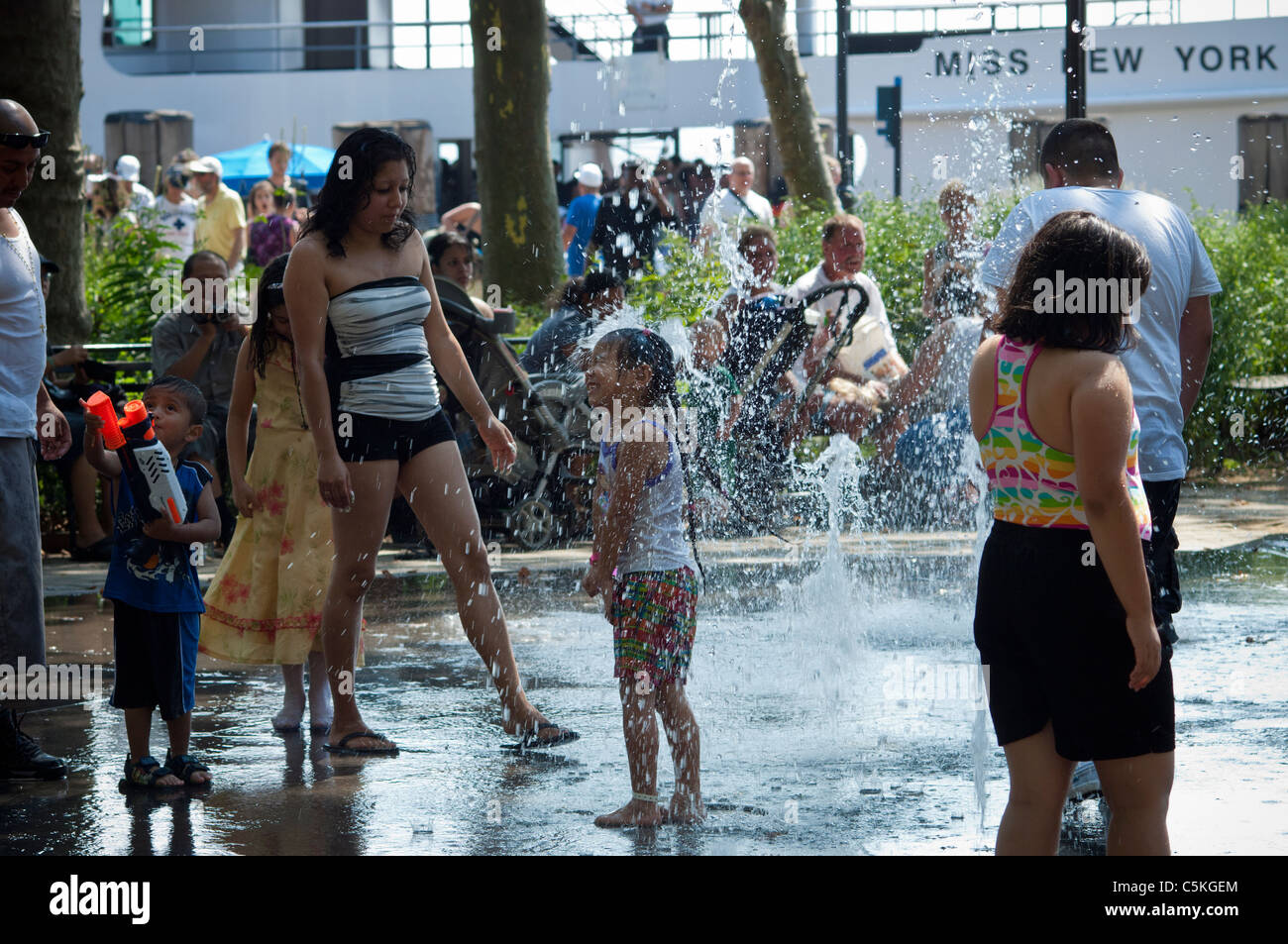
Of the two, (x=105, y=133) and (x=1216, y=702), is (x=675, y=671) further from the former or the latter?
(x=105, y=133)

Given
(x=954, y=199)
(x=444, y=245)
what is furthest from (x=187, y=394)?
(x=954, y=199)

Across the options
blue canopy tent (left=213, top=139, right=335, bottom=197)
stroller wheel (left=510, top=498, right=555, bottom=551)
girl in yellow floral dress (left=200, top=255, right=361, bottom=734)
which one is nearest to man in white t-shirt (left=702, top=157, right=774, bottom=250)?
stroller wheel (left=510, top=498, right=555, bottom=551)

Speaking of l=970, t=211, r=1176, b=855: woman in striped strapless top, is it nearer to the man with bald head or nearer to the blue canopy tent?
the man with bald head

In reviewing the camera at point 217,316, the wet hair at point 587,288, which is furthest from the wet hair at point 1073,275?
the camera at point 217,316

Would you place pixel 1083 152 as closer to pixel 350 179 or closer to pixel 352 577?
pixel 350 179

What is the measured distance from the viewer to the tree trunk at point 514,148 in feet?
44.9

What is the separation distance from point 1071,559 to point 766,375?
591cm

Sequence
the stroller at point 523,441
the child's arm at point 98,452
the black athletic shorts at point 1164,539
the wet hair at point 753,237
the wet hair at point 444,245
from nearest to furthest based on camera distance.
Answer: the black athletic shorts at point 1164,539
the child's arm at point 98,452
the stroller at point 523,441
the wet hair at point 444,245
the wet hair at point 753,237

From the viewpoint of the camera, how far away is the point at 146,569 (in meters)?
5.14

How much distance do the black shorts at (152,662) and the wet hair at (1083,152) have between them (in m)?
2.92

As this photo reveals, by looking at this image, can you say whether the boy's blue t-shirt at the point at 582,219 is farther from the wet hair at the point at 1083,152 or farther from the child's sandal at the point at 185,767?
Result: the wet hair at the point at 1083,152
